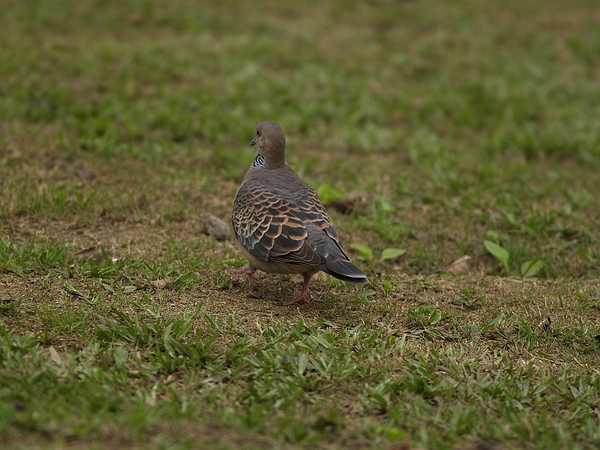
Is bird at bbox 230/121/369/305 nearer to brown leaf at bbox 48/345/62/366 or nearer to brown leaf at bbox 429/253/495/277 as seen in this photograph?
brown leaf at bbox 429/253/495/277

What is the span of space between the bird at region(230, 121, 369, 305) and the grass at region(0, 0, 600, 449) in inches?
12.7

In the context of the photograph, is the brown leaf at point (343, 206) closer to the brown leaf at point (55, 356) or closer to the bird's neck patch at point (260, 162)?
the bird's neck patch at point (260, 162)

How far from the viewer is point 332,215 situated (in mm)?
7395

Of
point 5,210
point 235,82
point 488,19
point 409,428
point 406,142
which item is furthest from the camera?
point 488,19

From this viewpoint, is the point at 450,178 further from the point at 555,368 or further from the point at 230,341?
the point at 230,341

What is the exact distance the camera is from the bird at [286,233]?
5219 mm

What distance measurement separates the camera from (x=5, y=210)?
257 inches

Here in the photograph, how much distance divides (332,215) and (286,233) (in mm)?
2046

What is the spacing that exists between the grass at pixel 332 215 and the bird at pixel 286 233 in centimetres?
32

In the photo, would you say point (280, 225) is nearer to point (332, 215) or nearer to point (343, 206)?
point (332, 215)

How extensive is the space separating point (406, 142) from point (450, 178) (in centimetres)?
115

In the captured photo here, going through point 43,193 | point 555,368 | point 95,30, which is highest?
point 95,30

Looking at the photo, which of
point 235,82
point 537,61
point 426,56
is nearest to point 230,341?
point 235,82

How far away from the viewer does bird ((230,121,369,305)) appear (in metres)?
5.22
